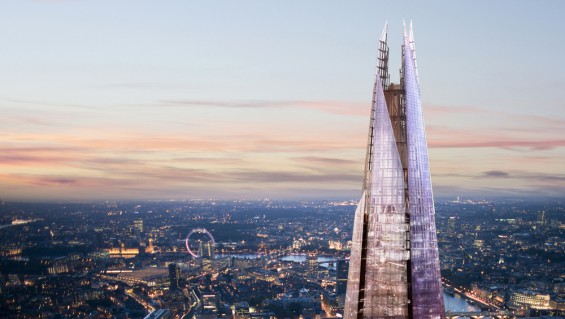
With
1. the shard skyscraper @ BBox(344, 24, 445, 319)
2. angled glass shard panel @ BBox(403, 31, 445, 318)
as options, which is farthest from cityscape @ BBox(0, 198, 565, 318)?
the shard skyscraper @ BBox(344, 24, 445, 319)

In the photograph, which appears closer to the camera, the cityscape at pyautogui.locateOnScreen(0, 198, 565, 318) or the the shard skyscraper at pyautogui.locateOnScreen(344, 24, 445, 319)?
the the shard skyscraper at pyautogui.locateOnScreen(344, 24, 445, 319)

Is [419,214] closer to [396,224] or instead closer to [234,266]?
[396,224]

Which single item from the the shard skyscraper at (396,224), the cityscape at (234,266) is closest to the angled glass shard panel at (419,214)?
the the shard skyscraper at (396,224)

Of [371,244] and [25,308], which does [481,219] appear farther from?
[371,244]

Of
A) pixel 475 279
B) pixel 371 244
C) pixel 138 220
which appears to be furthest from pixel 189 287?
pixel 138 220

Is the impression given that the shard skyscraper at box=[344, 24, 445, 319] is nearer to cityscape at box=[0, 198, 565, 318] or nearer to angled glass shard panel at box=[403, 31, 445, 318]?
angled glass shard panel at box=[403, 31, 445, 318]

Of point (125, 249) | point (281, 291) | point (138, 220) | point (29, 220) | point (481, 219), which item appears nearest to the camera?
point (281, 291)

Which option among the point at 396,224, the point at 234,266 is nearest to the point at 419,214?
the point at 396,224
